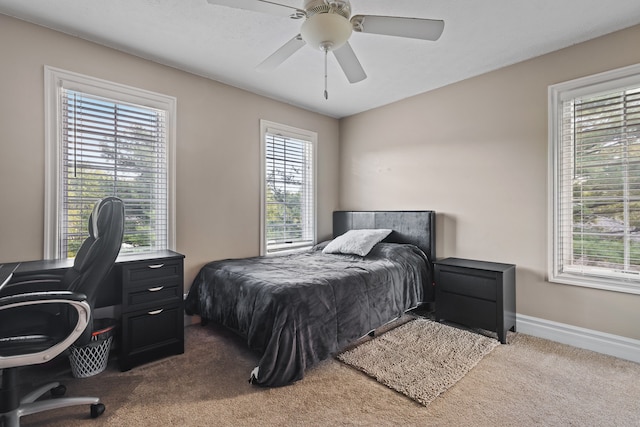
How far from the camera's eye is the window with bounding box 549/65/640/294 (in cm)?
239

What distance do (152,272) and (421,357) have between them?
7.17 ft

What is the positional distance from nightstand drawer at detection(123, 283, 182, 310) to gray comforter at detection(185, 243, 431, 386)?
1.21 feet

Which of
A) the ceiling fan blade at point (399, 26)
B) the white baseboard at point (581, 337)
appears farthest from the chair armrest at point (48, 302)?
the white baseboard at point (581, 337)

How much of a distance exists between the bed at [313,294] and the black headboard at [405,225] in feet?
0.04

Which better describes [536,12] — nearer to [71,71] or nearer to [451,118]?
[451,118]

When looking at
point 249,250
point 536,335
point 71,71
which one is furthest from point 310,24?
point 536,335

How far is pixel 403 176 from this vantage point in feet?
12.7

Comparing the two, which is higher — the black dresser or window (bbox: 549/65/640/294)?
window (bbox: 549/65/640/294)

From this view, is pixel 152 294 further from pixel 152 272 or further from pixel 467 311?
pixel 467 311

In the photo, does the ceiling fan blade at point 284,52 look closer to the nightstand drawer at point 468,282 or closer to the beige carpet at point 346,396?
the beige carpet at point 346,396

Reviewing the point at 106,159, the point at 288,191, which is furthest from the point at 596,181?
the point at 106,159

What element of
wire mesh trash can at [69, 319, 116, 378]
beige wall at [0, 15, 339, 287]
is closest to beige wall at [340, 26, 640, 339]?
beige wall at [0, 15, 339, 287]

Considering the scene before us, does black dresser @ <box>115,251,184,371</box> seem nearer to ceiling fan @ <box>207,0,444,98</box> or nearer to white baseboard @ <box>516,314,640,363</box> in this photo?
ceiling fan @ <box>207,0,444,98</box>

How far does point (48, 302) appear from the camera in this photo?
55.9 inches
